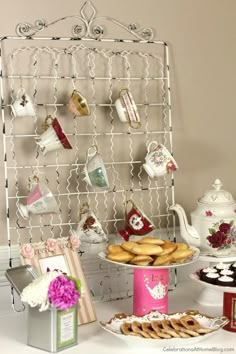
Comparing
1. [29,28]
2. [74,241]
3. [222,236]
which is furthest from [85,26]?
[222,236]

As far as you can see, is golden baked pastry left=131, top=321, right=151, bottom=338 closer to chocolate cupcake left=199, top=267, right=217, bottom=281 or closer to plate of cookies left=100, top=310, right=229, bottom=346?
plate of cookies left=100, top=310, right=229, bottom=346

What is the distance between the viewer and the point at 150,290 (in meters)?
1.82

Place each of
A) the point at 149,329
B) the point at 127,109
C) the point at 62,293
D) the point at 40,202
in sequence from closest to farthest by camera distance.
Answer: the point at 62,293 < the point at 149,329 < the point at 40,202 < the point at 127,109

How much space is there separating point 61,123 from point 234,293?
0.74 metres

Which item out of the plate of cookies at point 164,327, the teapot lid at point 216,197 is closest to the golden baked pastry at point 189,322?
the plate of cookies at point 164,327

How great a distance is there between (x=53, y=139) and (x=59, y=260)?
1.16 ft

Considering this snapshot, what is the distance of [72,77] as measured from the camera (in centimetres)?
199

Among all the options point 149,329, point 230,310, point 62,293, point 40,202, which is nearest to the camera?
point 62,293

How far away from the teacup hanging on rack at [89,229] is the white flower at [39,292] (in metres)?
0.36

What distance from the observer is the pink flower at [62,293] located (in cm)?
156

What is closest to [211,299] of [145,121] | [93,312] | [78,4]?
[93,312]

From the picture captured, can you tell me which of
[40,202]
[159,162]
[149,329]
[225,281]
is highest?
[159,162]

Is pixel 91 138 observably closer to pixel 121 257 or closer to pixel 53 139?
pixel 53 139

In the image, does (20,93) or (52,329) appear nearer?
(52,329)
